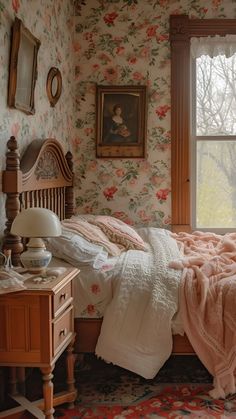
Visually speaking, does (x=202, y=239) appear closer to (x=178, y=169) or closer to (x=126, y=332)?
(x=178, y=169)

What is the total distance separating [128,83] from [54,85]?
0.99m

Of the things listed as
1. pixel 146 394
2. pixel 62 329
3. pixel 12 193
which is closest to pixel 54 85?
pixel 12 193

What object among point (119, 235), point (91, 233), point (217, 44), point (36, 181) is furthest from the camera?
point (217, 44)

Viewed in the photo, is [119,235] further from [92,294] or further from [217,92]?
[217,92]

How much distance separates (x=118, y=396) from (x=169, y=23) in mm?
3239

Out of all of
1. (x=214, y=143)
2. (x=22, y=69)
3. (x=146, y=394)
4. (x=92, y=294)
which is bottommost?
(x=146, y=394)

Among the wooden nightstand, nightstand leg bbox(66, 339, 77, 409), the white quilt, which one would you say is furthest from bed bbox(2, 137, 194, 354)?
the wooden nightstand

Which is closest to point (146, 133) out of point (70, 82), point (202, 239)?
point (70, 82)

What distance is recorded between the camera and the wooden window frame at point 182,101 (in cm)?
416

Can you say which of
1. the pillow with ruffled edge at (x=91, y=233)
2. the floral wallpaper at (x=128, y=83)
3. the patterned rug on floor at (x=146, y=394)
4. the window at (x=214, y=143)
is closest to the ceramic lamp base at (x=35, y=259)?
the pillow with ruffled edge at (x=91, y=233)

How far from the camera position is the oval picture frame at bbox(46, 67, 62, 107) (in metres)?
3.34

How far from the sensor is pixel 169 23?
165 inches

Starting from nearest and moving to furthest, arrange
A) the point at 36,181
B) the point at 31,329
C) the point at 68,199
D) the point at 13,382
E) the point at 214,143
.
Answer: the point at 31,329, the point at 13,382, the point at 36,181, the point at 68,199, the point at 214,143

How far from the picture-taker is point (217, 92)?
4227 mm
